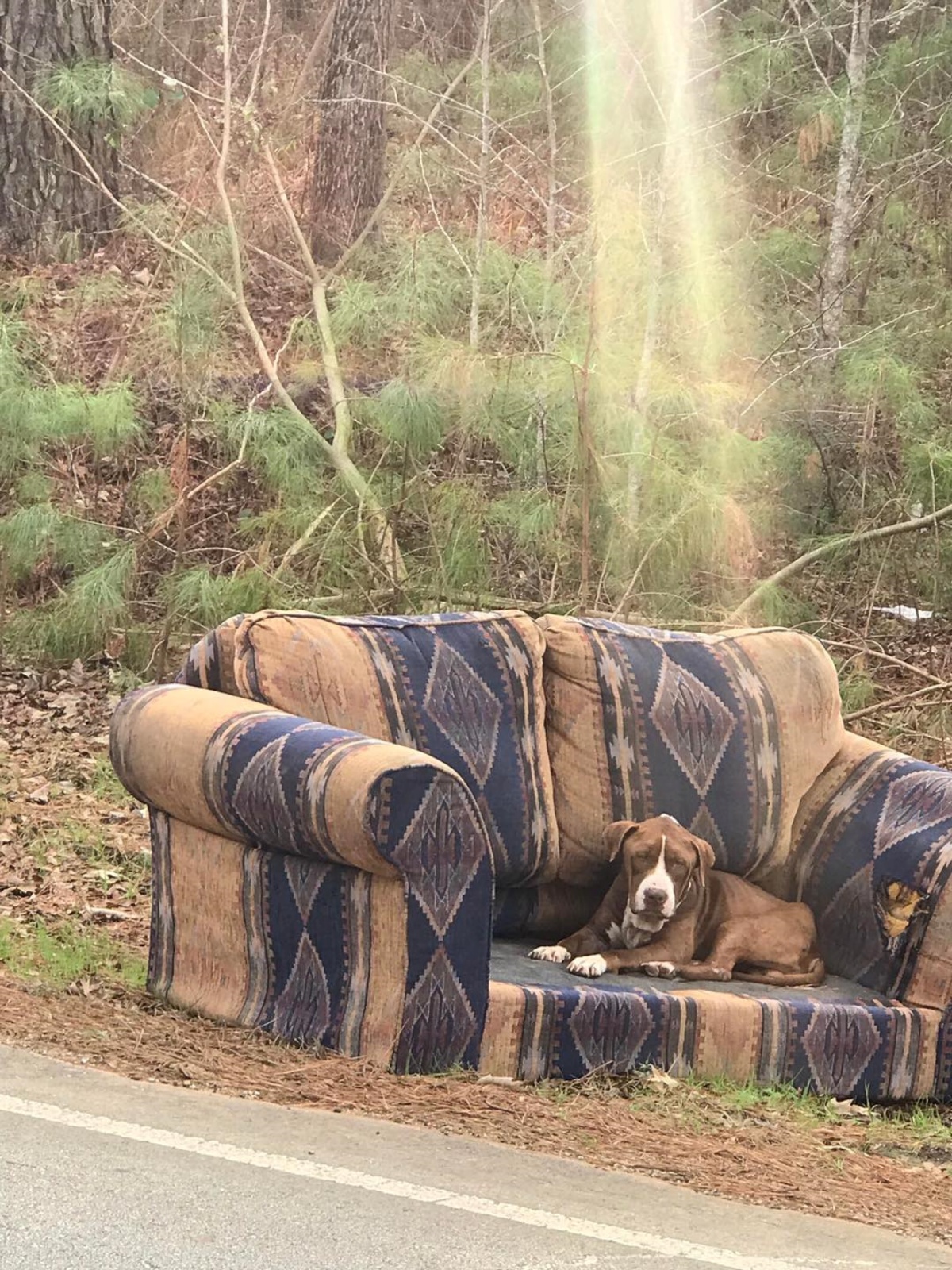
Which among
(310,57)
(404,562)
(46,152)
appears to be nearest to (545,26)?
(310,57)

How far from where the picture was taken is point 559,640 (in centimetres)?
408

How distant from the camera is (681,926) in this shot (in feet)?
12.6

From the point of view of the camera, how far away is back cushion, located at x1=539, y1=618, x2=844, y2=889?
13.1 feet

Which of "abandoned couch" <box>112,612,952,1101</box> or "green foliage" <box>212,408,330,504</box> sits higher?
"green foliage" <box>212,408,330,504</box>

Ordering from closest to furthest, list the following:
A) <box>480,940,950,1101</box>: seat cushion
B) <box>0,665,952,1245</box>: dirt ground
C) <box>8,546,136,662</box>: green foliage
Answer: <box>0,665,952,1245</box>: dirt ground → <box>480,940,950,1101</box>: seat cushion → <box>8,546,136,662</box>: green foliage

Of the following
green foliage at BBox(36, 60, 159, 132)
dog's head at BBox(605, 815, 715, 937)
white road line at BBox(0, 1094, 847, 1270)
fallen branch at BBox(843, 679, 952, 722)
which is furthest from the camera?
green foliage at BBox(36, 60, 159, 132)

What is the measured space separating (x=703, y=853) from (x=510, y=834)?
1.40 ft

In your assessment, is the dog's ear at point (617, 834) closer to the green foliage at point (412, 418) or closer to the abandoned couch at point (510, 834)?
the abandoned couch at point (510, 834)

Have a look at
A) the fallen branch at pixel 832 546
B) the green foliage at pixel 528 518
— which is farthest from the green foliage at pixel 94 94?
the fallen branch at pixel 832 546

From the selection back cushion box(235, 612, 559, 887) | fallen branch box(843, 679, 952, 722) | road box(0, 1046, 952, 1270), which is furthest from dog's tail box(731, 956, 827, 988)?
fallen branch box(843, 679, 952, 722)

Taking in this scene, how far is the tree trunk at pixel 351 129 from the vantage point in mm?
9352

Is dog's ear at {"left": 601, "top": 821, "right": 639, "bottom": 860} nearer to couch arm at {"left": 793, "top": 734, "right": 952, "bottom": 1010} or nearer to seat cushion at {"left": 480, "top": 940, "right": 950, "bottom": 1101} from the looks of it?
seat cushion at {"left": 480, "top": 940, "right": 950, "bottom": 1101}

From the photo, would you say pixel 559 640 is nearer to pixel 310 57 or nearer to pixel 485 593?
pixel 485 593

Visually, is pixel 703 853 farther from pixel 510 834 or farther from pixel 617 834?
pixel 510 834
